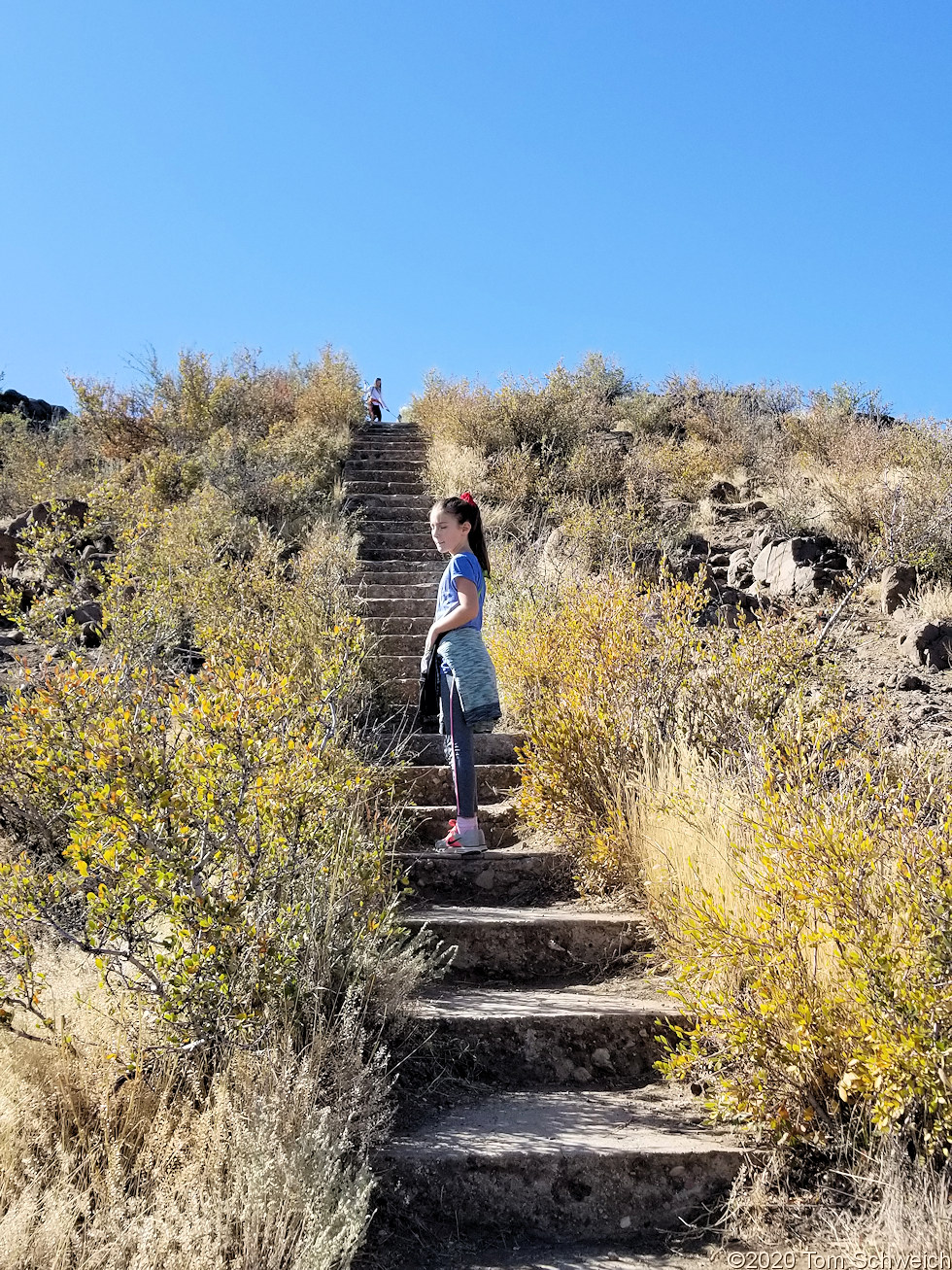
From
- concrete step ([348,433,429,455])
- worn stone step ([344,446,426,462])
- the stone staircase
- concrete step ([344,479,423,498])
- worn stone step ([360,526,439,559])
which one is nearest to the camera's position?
the stone staircase

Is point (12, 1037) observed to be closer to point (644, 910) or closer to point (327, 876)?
point (327, 876)

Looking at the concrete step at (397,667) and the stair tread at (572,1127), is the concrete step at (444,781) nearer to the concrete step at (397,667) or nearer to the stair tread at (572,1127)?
the concrete step at (397,667)

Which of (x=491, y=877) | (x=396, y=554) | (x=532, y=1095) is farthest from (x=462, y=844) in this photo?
(x=396, y=554)

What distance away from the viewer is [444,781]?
5.26 metres

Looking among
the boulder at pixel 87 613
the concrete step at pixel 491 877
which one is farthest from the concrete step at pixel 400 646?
the concrete step at pixel 491 877

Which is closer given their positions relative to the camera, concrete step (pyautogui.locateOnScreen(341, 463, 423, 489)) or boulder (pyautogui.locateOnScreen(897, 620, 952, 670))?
boulder (pyautogui.locateOnScreen(897, 620, 952, 670))

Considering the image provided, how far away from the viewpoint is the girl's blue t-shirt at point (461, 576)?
14.0ft

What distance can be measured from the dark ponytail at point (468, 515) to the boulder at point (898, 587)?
3.92 meters

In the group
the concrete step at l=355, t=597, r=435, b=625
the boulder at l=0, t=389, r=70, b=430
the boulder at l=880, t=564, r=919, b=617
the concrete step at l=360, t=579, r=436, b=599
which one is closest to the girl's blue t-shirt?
the concrete step at l=355, t=597, r=435, b=625

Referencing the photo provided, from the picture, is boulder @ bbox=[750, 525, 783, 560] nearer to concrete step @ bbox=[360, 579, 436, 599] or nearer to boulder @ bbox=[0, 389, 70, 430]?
concrete step @ bbox=[360, 579, 436, 599]

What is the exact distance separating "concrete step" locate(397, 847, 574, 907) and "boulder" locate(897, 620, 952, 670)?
3186 millimetres

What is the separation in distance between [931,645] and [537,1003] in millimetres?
4145

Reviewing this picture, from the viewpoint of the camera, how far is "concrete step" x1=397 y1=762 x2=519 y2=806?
202 inches

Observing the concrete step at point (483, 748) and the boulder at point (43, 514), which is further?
the boulder at point (43, 514)
